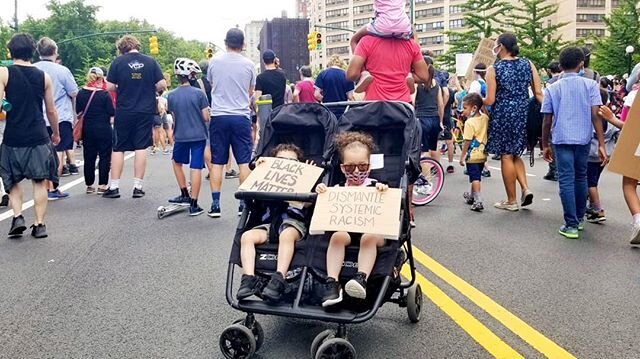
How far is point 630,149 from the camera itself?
6.26 m

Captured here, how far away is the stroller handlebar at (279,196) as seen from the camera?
3.84m

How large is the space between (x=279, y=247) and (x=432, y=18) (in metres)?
124

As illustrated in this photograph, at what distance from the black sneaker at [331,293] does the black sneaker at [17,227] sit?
4.55 m

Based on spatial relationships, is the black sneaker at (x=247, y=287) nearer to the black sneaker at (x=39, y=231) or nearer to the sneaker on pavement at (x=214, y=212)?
the black sneaker at (x=39, y=231)

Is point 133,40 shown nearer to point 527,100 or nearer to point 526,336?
point 527,100

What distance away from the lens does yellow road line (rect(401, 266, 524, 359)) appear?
145 inches

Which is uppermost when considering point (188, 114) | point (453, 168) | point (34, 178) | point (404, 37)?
point (404, 37)

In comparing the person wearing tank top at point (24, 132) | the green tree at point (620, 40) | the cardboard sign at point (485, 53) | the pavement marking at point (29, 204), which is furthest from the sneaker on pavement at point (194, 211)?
the green tree at point (620, 40)

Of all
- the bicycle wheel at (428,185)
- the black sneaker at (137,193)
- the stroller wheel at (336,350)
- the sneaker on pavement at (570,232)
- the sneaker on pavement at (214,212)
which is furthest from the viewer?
the black sneaker at (137,193)

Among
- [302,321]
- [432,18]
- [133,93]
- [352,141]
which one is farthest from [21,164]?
[432,18]

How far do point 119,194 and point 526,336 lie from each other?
727 cm

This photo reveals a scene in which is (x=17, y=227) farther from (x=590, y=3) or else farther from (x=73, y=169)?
(x=590, y=3)

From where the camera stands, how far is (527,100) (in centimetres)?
785

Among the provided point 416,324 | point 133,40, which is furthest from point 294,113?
point 133,40
